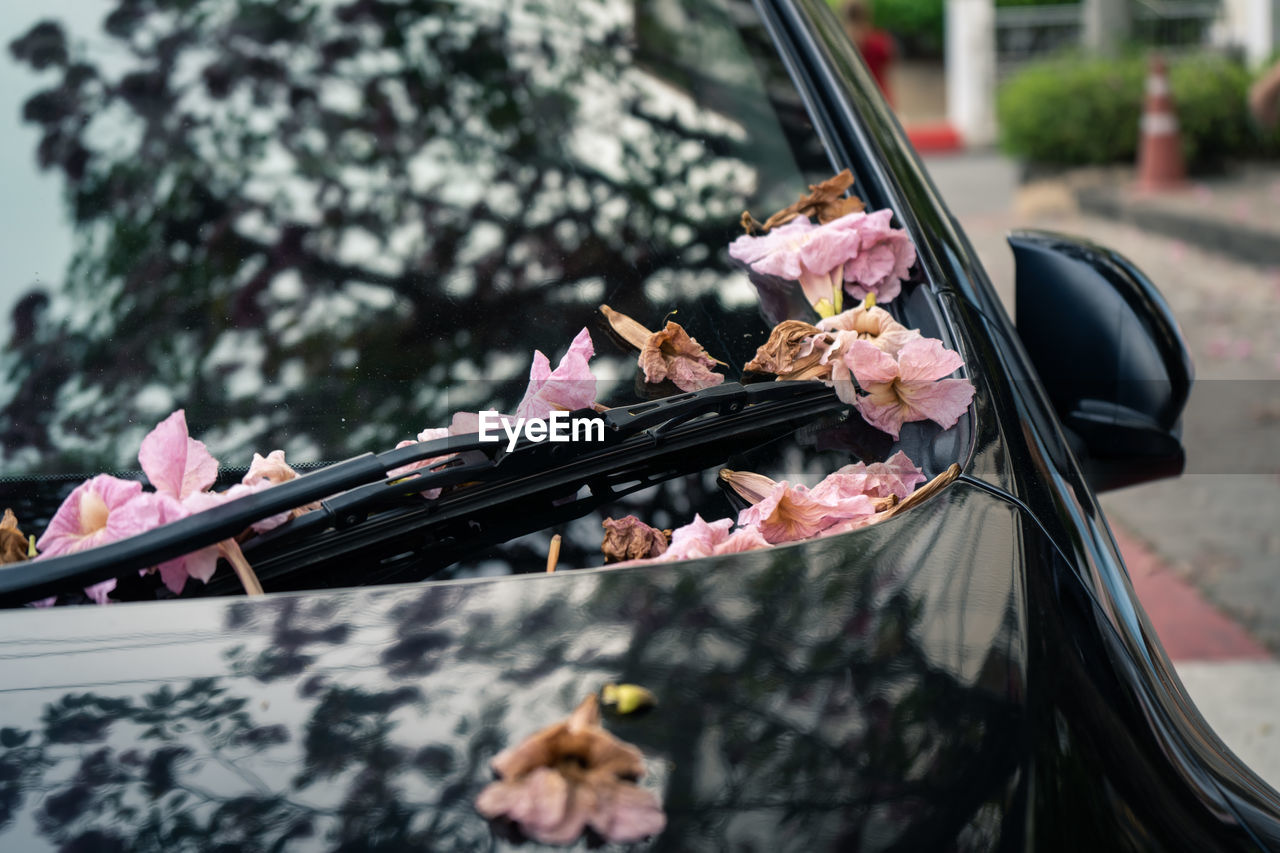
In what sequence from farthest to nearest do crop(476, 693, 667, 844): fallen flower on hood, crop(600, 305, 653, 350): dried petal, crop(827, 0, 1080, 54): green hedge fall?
crop(827, 0, 1080, 54): green hedge < crop(600, 305, 653, 350): dried petal < crop(476, 693, 667, 844): fallen flower on hood

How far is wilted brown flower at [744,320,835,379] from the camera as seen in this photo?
56.0 inches

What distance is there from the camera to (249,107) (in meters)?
1.83

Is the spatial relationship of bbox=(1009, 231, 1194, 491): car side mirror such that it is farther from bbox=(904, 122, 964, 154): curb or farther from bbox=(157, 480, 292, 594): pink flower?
bbox=(904, 122, 964, 154): curb

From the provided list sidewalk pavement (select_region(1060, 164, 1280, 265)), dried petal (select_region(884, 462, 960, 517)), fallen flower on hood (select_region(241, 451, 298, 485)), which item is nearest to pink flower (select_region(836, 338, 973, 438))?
dried petal (select_region(884, 462, 960, 517))

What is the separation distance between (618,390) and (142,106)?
975 mm

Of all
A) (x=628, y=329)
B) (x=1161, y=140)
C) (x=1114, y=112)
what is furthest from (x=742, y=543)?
(x=1114, y=112)

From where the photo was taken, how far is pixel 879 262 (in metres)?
1.55

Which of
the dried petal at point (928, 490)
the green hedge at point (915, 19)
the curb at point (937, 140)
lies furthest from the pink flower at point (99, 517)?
the green hedge at point (915, 19)

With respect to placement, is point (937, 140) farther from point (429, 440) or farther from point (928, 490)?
point (429, 440)

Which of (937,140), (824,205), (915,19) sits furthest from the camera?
(915,19)

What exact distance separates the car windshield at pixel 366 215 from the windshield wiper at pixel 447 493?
4cm

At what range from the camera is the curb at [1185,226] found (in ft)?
25.0

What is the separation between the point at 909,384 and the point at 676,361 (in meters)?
0.28

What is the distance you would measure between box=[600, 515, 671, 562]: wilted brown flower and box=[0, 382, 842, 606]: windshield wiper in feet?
0.25
